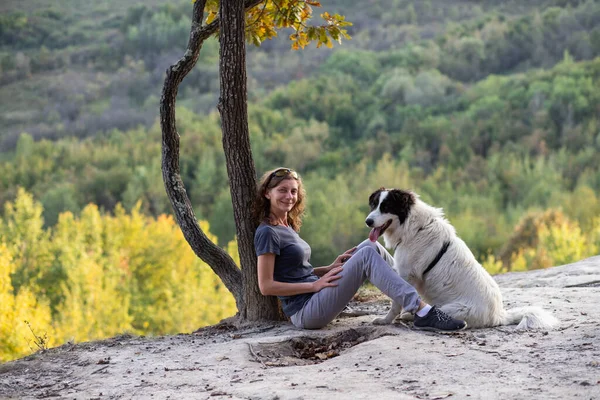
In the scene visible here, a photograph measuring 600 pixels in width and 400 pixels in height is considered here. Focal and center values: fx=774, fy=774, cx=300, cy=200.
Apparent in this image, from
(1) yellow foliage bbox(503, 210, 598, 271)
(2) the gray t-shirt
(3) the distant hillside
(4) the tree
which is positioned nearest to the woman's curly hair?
(2) the gray t-shirt

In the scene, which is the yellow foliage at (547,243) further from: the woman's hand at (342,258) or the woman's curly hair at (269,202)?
the woman's curly hair at (269,202)

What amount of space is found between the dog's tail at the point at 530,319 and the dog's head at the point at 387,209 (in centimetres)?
119

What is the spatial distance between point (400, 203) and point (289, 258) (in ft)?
3.38

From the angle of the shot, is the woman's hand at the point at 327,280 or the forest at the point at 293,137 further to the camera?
the forest at the point at 293,137

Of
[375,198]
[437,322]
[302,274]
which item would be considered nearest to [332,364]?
[437,322]

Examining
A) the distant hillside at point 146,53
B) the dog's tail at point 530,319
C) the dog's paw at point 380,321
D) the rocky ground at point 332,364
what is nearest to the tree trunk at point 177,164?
the rocky ground at point 332,364

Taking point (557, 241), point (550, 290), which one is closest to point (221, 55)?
point (550, 290)

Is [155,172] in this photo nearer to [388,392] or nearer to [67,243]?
[67,243]

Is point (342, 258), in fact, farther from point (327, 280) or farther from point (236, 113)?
point (236, 113)

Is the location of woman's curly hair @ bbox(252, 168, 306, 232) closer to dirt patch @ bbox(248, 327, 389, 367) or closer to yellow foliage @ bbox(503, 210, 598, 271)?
dirt patch @ bbox(248, 327, 389, 367)

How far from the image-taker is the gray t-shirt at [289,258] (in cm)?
631

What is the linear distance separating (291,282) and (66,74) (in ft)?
254

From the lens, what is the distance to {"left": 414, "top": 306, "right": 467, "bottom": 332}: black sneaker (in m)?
6.04

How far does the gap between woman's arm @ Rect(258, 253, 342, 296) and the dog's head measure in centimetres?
47
